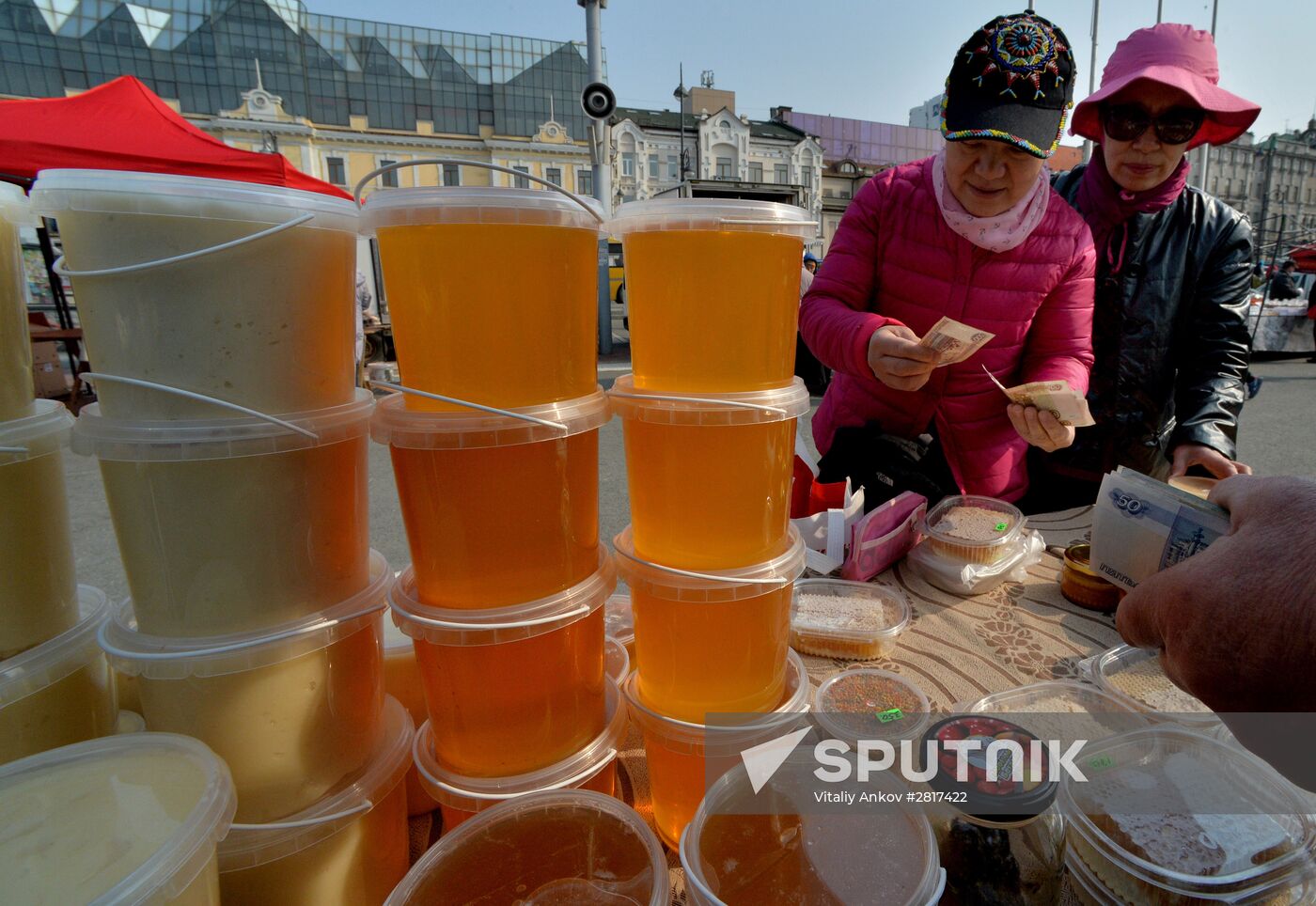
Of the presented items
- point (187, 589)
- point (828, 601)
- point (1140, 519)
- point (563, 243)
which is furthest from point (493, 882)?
point (1140, 519)

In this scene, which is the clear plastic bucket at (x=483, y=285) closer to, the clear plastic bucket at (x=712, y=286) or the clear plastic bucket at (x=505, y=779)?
the clear plastic bucket at (x=712, y=286)

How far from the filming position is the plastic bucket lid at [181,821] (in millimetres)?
527

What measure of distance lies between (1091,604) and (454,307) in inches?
59.2

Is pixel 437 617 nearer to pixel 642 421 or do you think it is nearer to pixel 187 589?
pixel 187 589

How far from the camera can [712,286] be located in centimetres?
84

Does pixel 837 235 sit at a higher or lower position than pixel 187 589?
higher

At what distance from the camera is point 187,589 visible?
28.3 inches

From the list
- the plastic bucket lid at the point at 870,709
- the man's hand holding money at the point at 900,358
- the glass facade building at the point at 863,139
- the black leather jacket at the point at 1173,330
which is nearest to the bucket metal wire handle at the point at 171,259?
the plastic bucket lid at the point at 870,709

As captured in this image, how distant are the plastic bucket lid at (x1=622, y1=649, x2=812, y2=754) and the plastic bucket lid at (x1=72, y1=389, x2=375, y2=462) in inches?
23.7

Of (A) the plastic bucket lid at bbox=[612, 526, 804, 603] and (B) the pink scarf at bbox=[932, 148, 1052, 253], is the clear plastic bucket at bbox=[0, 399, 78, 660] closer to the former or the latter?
(A) the plastic bucket lid at bbox=[612, 526, 804, 603]

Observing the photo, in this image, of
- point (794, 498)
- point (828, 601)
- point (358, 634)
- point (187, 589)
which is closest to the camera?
point (187, 589)

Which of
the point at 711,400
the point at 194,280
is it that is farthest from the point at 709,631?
the point at 194,280

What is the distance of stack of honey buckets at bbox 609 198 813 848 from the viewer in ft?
2.77

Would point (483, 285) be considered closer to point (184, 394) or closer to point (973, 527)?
point (184, 394)
